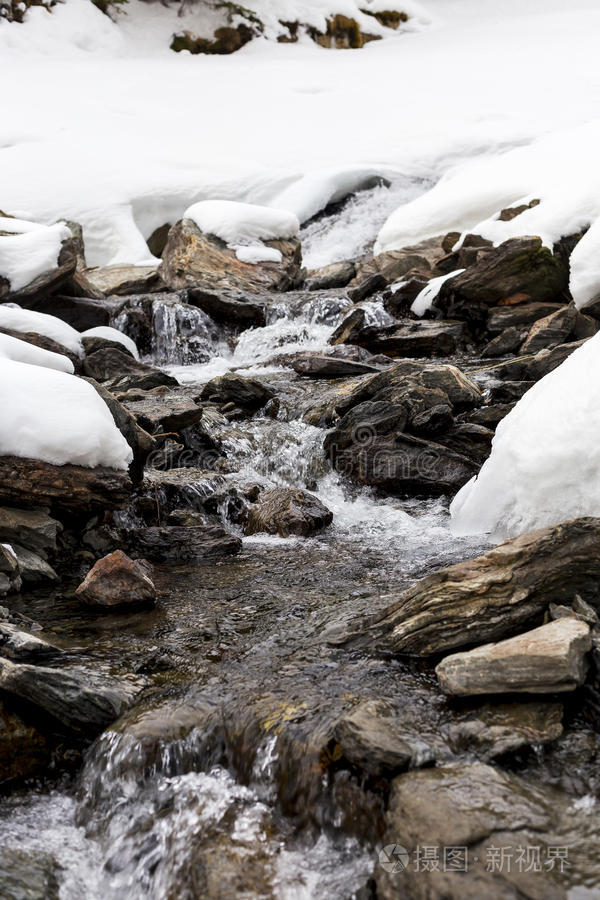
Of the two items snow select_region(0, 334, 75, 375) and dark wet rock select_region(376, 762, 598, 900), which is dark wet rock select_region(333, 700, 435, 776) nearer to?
dark wet rock select_region(376, 762, 598, 900)

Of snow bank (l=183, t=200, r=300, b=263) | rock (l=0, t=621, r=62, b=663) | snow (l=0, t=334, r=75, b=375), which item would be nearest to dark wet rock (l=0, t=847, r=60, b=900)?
rock (l=0, t=621, r=62, b=663)

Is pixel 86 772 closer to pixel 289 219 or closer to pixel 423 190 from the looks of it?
pixel 289 219

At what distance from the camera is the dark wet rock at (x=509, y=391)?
7.46 meters

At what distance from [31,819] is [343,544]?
325cm

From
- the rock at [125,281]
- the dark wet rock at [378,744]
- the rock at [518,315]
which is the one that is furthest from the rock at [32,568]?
the rock at [125,281]

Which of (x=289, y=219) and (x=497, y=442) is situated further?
(x=289, y=219)

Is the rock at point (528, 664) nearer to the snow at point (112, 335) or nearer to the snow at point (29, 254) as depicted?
the snow at point (112, 335)

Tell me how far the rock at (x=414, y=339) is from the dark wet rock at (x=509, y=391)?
2882 mm

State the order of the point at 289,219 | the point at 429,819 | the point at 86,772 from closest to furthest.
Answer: the point at 429,819 < the point at 86,772 < the point at 289,219

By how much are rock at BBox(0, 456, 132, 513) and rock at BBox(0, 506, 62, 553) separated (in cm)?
10

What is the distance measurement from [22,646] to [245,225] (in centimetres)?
1400

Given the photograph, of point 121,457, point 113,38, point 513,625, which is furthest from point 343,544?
point 113,38

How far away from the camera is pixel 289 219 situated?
54.3ft

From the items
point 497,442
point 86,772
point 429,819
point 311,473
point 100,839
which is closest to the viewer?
point 429,819
